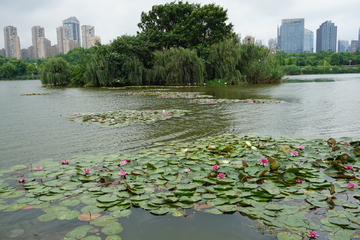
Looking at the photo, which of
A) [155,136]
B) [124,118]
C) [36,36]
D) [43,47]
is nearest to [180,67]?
[124,118]

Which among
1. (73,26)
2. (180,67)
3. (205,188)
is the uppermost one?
(73,26)

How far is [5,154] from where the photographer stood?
3.91m

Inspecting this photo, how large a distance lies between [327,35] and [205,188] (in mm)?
229908

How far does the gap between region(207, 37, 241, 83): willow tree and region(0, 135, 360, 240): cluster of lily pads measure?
1936 cm

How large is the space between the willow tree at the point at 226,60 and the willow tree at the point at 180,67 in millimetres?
1421

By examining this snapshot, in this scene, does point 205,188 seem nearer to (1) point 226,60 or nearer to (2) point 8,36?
(1) point 226,60

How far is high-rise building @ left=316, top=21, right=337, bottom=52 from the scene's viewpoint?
188375mm

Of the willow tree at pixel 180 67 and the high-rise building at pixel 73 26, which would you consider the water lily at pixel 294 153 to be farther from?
the high-rise building at pixel 73 26

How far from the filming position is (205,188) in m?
2.55

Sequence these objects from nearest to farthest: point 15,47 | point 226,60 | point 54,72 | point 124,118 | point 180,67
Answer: point 124,118 → point 180,67 → point 226,60 → point 54,72 → point 15,47

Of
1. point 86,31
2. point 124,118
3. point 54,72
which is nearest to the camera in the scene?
point 124,118

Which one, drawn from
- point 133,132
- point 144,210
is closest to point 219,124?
point 133,132

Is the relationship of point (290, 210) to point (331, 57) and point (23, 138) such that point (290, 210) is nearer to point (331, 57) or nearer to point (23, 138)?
point (23, 138)

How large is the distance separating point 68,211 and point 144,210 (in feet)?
2.13
